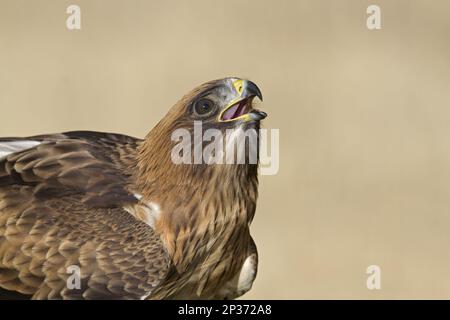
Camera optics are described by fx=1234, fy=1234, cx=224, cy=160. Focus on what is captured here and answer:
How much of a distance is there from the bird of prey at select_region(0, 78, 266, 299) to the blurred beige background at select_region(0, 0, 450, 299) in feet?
11.5

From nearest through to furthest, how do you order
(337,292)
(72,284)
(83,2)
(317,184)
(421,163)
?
(72,284) → (337,292) → (317,184) → (421,163) → (83,2)

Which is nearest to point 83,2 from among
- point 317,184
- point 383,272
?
point 317,184

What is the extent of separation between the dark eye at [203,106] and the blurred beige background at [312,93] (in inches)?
147

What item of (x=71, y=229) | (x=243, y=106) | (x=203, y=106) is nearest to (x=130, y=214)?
(x=71, y=229)

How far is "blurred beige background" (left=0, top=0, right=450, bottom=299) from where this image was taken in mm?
10281

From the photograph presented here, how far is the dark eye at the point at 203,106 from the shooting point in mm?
6133

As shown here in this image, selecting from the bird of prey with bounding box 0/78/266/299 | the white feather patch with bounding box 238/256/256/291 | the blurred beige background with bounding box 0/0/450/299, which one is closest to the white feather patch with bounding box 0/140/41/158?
the bird of prey with bounding box 0/78/266/299

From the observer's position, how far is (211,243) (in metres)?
6.21

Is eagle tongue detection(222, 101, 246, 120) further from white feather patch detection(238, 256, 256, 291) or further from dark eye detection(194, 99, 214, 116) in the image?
white feather patch detection(238, 256, 256, 291)

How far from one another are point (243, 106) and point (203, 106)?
0.66ft

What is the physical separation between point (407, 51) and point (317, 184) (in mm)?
2499

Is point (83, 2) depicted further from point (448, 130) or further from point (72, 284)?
point (72, 284)

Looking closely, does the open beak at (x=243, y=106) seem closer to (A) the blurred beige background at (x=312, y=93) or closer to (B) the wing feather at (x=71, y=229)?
(B) the wing feather at (x=71, y=229)

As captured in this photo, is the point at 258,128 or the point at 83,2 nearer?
the point at 258,128
